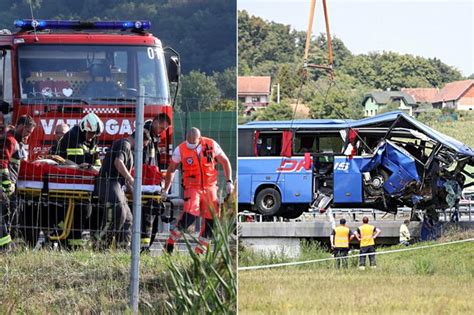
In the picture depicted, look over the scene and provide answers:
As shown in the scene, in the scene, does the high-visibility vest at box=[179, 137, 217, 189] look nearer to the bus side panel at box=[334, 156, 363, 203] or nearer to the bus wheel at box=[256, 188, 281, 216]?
the bus wheel at box=[256, 188, 281, 216]

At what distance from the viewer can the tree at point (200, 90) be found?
11514 mm

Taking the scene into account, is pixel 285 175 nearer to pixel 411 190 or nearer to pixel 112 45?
pixel 411 190

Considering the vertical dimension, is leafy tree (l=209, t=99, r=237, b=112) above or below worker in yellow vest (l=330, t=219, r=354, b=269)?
above

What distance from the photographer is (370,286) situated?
8.22 m

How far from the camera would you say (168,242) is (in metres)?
8.41

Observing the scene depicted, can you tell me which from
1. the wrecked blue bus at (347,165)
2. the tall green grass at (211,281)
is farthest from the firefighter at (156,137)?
the tall green grass at (211,281)

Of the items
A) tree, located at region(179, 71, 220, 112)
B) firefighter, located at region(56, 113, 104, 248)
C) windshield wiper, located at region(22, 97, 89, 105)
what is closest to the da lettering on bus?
firefighter, located at region(56, 113, 104, 248)

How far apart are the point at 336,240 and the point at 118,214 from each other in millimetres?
2048

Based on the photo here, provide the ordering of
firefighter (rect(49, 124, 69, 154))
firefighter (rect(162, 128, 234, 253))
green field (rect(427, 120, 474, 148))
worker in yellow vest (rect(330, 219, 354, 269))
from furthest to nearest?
firefighter (rect(49, 124, 69, 154))
green field (rect(427, 120, 474, 148))
worker in yellow vest (rect(330, 219, 354, 269))
firefighter (rect(162, 128, 234, 253))

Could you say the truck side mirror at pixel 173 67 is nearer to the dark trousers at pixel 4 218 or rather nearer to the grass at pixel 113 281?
the dark trousers at pixel 4 218

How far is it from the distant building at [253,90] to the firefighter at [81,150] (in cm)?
134

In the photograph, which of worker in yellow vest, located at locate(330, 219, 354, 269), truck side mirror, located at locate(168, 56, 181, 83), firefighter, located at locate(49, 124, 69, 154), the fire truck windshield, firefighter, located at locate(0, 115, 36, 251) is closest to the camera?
firefighter, located at locate(0, 115, 36, 251)

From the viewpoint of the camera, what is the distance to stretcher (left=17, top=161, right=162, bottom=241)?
29.3 ft

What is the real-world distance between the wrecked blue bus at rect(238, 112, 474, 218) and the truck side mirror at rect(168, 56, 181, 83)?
5.61 ft
